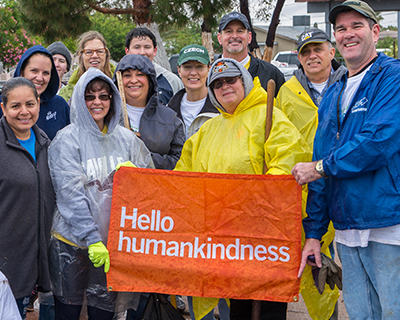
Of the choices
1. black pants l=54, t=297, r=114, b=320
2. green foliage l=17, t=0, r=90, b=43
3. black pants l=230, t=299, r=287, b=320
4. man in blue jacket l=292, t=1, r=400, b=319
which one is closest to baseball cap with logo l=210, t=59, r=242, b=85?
man in blue jacket l=292, t=1, r=400, b=319

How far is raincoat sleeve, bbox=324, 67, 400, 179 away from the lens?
7.64 feet

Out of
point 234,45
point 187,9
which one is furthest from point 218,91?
point 187,9

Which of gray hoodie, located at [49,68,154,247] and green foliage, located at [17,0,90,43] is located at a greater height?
green foliage, located at [17,0,90,43]

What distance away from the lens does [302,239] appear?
3061 millimetres

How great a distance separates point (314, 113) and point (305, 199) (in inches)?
44.9

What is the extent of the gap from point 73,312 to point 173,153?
4.69ft

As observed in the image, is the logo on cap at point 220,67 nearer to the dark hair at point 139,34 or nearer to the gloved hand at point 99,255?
the gloved hand at point 99,255

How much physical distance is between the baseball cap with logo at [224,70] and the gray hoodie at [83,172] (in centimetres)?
76

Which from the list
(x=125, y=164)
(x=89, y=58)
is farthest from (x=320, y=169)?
(x=89, y=58)

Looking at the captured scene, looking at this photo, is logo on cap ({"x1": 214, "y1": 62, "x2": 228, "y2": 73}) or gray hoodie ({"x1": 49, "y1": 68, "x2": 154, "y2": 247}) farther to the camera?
logo on cap ({"x1": 214, "y1": 62, "x2": 228, "y2": 73})

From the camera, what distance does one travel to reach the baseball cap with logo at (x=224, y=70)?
3.09 meters

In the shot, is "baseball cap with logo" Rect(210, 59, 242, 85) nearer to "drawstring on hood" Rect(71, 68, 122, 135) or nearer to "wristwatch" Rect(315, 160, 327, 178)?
"drawstring on hood" Rect(71, 68, 122, 135)

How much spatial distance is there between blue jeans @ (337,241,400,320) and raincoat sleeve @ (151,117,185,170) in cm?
146

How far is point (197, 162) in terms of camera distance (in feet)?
10.7
